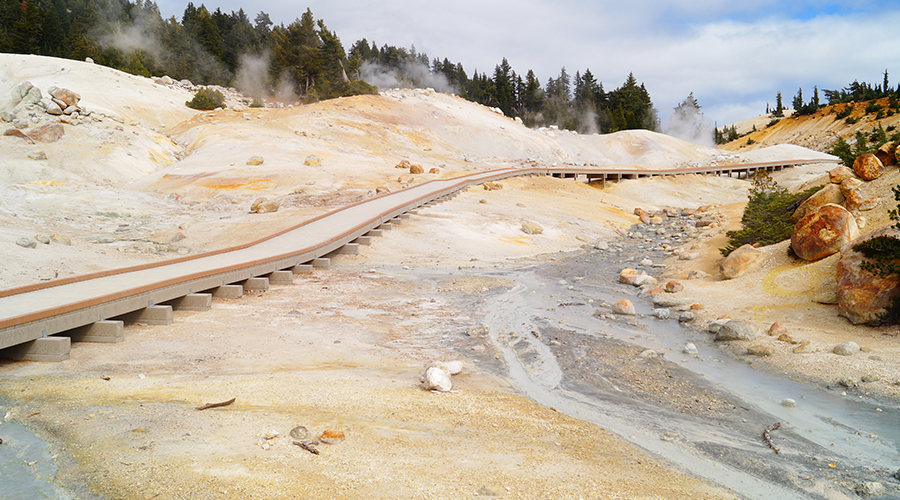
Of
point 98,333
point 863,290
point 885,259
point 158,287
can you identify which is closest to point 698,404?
point 863,290

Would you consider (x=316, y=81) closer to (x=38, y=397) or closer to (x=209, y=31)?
(x=209, y=31)

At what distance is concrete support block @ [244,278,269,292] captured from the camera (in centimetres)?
1107

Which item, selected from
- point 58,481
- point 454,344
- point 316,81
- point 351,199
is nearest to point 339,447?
point 58,481

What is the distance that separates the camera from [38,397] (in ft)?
17.9

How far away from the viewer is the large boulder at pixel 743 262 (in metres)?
11.9

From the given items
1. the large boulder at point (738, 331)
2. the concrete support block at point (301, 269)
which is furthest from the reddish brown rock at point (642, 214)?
the large boulder at point (738, 331)

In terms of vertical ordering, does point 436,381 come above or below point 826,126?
below

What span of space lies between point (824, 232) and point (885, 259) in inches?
93.7

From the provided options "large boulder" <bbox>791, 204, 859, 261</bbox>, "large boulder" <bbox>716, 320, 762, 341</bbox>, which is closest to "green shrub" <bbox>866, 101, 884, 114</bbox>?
"large boulder" <bbox>791, 204, 859, 261</bbox>

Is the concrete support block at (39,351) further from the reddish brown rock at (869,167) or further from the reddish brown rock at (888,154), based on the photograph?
the reddish brown rock at (888,154)

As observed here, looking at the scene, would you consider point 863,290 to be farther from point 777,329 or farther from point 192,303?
point 192,303

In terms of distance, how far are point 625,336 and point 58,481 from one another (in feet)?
24.9

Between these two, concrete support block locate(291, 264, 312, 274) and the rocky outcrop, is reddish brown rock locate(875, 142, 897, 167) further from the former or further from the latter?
concrete support block locate(291, 264, 312, 274)

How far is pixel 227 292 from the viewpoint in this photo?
10.3 m
